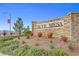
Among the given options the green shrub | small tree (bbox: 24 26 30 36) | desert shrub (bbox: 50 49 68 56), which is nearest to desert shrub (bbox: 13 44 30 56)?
small tree (bbox: 24 26 30 36)

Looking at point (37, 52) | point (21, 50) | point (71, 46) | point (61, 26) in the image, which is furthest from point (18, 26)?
point (71, 46)

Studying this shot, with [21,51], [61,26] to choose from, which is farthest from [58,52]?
[21,51]

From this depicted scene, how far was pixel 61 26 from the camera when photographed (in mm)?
2830

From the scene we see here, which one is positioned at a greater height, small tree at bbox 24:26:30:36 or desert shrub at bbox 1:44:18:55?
small tree at bbox 24:26:30:36

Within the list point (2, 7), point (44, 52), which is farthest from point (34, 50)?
point (2, 7)

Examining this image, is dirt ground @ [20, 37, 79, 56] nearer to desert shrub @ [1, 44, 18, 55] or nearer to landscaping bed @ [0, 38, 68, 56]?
landscaping bed @ [0, 38, 68, 56]

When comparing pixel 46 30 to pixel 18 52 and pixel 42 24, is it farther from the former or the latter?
pixel 18 52

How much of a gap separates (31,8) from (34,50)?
0.58 metres

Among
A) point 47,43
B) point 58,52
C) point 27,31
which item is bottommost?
point 58,52

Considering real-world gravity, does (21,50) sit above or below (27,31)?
below

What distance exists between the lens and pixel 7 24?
2818 millimetres

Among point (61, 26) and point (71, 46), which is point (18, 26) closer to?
point (61, 26)

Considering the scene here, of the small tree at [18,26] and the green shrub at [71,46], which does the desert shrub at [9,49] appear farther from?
the green shrub at [71,46]

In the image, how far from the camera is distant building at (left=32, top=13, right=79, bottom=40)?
2783 millimetres
